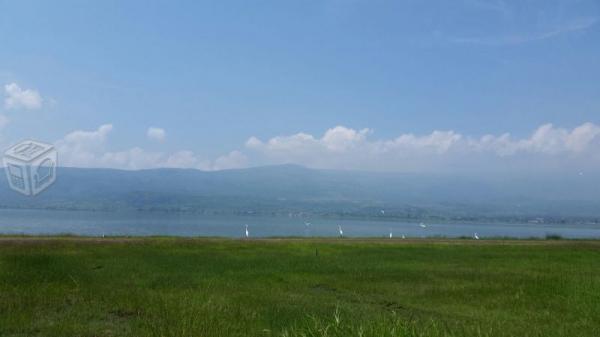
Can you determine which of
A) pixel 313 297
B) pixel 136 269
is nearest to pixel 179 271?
pixel 136 269

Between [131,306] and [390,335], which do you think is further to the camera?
[131,306]

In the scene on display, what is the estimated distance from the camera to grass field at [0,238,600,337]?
1166cm

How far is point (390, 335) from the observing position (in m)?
8.89

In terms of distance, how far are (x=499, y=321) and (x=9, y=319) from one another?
1052 centimetres

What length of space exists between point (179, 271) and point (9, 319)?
11.9 metres

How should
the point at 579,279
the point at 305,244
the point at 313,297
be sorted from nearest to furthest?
the point at 313,297 → the point at 579,279 → the point at 305,244

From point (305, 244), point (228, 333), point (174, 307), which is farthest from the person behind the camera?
point (305, 244)

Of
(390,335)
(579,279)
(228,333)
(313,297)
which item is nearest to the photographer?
(390,335)

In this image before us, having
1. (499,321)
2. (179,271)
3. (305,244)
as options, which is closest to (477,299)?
(499,321)

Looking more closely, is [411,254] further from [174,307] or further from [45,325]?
[45,325]

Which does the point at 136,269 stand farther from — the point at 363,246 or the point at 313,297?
the point at 363,246

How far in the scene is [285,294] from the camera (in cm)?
1830

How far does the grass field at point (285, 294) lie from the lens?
11664mm

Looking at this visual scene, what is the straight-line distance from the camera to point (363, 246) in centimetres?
4097
